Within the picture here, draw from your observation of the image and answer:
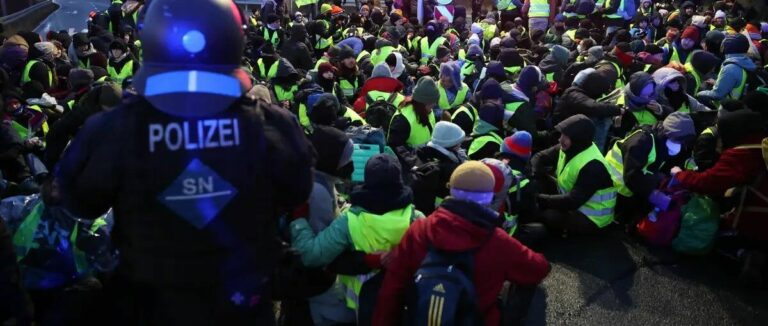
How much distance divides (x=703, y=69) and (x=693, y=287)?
418cm

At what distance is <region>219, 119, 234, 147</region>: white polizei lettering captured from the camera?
6.92 feet

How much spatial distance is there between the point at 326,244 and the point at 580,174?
256 cm

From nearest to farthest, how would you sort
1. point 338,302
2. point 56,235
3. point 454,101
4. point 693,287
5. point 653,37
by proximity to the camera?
point 56,235, point 338,302, point 693,287, point 454,101, point 653,37

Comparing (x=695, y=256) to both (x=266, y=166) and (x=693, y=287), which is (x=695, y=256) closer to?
(x=693, y=287)

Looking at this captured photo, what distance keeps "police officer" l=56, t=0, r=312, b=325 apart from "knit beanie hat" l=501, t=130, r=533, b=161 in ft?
10.3

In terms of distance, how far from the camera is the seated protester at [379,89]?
7102 mm

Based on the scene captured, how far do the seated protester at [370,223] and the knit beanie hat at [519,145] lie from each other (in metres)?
1.78

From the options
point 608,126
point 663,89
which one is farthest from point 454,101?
point 663,89

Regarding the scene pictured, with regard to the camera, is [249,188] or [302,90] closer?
[249,188]

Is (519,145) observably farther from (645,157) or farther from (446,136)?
(645,157)

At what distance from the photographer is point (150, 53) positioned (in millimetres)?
2119

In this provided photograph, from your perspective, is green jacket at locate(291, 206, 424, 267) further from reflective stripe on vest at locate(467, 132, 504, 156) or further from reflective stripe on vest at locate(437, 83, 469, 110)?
reflective stripe on vest at locate(437, 83, 469, 110)

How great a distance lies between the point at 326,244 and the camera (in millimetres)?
3576

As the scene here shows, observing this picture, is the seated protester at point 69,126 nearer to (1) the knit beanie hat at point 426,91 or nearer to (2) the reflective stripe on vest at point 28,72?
(1) the knit beanie hat at point 426,91
